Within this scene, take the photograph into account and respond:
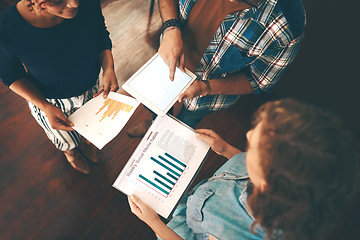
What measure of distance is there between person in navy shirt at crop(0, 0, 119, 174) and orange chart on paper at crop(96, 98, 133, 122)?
5cm

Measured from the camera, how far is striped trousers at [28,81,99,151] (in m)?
1.25

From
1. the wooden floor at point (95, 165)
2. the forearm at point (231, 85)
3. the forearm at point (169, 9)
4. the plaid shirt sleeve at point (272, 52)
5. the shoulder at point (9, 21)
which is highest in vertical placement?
the plaid shirt sleeve at point (272, 52)

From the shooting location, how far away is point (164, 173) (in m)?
1.09

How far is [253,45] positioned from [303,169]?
2.08ft

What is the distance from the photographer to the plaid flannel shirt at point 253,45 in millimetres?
938

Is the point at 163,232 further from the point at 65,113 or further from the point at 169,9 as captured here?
the point at 169,9

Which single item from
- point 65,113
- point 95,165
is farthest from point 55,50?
point 95,165

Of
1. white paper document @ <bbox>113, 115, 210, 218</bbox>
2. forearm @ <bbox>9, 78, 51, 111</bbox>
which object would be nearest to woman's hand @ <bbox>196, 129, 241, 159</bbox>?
white paper document @ <bbox>113, 115, 210, 218</bbox>

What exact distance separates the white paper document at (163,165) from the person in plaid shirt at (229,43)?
0.19 metres

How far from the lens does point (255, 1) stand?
33.9 inches

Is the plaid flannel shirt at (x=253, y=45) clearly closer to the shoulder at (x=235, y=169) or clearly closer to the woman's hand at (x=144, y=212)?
the shoulder at (x=235, y=169)

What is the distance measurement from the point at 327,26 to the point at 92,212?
6.72 feet

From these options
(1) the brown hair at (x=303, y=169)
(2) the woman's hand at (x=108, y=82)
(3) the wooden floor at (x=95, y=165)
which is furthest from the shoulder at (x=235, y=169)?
(3) the wooden floor at (x=95, y=165)

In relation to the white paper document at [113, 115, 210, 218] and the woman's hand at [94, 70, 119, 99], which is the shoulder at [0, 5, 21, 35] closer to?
the woman's hand at [94, 70, 119, 99]
